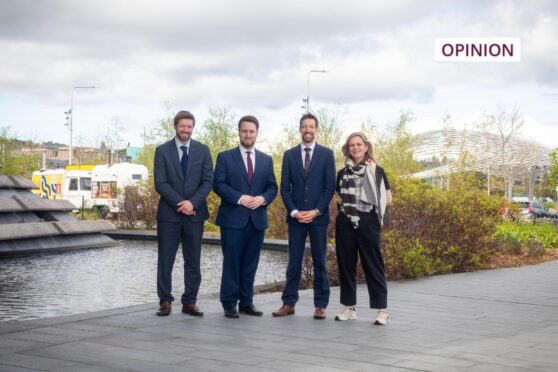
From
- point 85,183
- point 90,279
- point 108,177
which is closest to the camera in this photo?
point 90,279

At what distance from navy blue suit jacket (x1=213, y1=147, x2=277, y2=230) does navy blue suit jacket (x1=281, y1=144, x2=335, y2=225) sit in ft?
0.68

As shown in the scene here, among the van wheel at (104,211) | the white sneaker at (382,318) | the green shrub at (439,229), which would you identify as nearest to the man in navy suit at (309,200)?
the white sneaker at (382,318)

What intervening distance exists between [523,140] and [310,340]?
8151 centimetres

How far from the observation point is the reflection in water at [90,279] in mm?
10523

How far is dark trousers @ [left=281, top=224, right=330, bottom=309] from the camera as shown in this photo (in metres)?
8.76

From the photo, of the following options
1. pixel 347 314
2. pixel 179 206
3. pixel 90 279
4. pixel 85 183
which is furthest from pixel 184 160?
pixel 85 183

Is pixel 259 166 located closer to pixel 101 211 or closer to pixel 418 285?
pixel 418 285

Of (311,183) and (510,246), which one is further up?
(311,183)

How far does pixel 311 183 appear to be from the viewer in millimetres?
8773

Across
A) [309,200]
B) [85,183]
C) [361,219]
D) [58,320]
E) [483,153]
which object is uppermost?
[483,153]

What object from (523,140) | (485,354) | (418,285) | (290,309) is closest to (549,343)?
(485,354)

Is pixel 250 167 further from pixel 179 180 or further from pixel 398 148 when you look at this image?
pixel 398 148

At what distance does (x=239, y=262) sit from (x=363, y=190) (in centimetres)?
158

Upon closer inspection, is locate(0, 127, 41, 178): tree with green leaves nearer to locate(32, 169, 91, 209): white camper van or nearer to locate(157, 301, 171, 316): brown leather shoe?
locate(32, 169, 91, 209): white camper van
